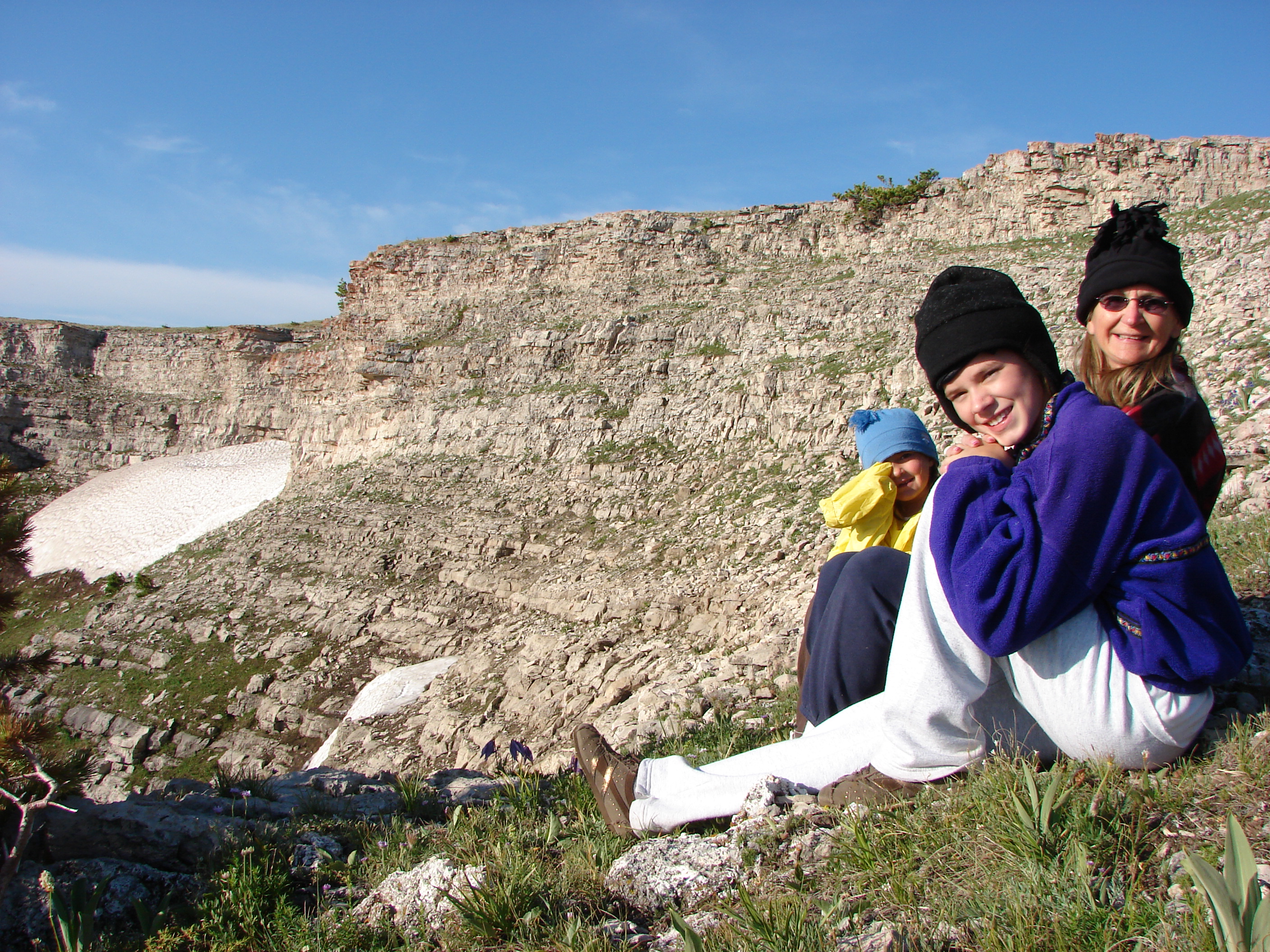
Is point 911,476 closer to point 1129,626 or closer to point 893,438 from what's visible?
point 893,438

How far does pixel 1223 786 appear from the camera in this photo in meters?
1.99

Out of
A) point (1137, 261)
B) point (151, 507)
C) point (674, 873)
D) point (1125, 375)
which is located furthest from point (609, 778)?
point (151, 507)

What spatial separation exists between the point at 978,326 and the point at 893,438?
5.23ft

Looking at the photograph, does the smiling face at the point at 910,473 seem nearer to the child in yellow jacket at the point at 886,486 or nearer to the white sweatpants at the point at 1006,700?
the child in yellow jacket at the point at 886,486

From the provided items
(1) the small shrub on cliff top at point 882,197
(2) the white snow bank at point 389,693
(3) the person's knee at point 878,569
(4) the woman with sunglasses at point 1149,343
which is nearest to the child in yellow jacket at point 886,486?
(3) the person's knee at point 878,569

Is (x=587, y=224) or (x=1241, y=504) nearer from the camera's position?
(x=1241, y=504)

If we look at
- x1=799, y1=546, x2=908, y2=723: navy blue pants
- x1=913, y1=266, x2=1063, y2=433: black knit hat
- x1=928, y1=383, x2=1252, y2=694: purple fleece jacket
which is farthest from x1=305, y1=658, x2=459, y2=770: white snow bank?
x1=928, y1=383, x2=1252, y2=694: purple fleece jacket

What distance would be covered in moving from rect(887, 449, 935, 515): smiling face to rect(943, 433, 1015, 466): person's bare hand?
1246mm

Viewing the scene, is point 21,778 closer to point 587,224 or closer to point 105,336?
point 587,224

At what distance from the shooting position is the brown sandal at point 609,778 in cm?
284

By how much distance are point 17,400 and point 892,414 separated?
1853 inches

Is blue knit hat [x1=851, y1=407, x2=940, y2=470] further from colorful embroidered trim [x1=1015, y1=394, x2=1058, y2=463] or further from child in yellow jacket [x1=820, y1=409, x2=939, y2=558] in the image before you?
colorful embroidered trim [x1=1015, y1=394, x2=1058, y2=463]

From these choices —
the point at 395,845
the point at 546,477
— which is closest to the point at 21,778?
the point at 395,845

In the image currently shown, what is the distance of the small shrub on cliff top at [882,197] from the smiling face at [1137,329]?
64.4 ft
